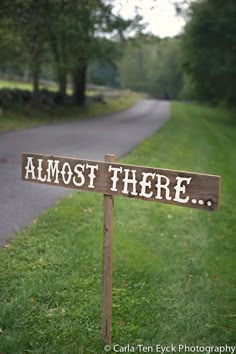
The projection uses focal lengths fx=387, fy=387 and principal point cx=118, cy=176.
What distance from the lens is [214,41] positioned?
22.5 metres

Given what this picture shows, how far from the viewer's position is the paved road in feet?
19.7

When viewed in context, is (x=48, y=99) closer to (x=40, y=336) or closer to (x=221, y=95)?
(x=221, y=95)

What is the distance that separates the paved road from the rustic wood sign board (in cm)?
211

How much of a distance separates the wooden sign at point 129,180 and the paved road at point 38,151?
2050 millimetres

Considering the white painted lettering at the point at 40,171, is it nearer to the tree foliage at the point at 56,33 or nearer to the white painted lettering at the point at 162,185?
the white painted lettering at the point at 162,185

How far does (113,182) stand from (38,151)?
7917mm

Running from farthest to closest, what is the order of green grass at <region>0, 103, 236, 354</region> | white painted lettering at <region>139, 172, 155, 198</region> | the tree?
the tree < green grass at <region>0, 103, 236, 354</region> < white painted lettering at <region>139, 172, 155, 198</region>

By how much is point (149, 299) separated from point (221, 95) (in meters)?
24.1

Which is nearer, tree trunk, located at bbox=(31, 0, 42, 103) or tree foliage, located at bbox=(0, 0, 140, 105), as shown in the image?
tree foliage, located at bbox=(0, 0, 140, 105)

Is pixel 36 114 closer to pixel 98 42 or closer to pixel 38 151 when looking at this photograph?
pixel 98 42

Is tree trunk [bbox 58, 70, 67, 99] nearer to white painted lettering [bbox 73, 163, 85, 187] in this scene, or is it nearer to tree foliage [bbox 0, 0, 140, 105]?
tree foliage [bbox 0, 0, 140, 105]

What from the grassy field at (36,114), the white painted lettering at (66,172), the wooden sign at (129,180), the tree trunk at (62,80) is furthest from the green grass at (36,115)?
the white painted lettering at (66,172)

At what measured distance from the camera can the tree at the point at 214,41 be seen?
21.4 meters

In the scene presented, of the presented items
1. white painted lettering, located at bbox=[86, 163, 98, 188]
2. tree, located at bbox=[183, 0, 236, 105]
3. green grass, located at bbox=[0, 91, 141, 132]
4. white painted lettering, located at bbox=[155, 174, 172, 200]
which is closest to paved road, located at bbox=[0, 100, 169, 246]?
green grass, located at bbox=[0, 91, 141, 132]
